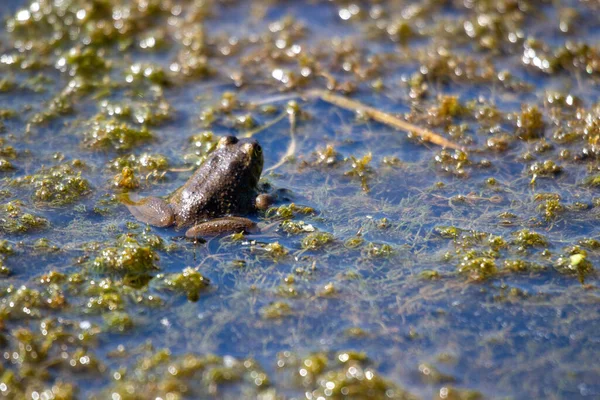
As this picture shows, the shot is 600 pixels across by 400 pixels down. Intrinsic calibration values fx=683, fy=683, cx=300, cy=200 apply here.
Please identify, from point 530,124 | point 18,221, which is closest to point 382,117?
point 530,124

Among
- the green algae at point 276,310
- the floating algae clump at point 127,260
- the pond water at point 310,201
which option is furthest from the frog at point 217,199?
the green algae at point 276,310

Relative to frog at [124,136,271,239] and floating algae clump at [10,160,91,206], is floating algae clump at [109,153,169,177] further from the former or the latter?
frog at [124,136,271,239]

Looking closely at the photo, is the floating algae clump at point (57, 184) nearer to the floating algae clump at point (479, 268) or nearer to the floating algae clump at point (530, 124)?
the floating algae clump at point (479, 268)

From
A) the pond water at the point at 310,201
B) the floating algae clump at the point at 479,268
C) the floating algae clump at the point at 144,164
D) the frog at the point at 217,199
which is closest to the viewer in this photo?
the pond water at the point at 310,201

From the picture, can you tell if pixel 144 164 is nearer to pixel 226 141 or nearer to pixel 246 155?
pixel 226 141

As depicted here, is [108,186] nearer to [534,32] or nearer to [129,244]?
[129,244]
